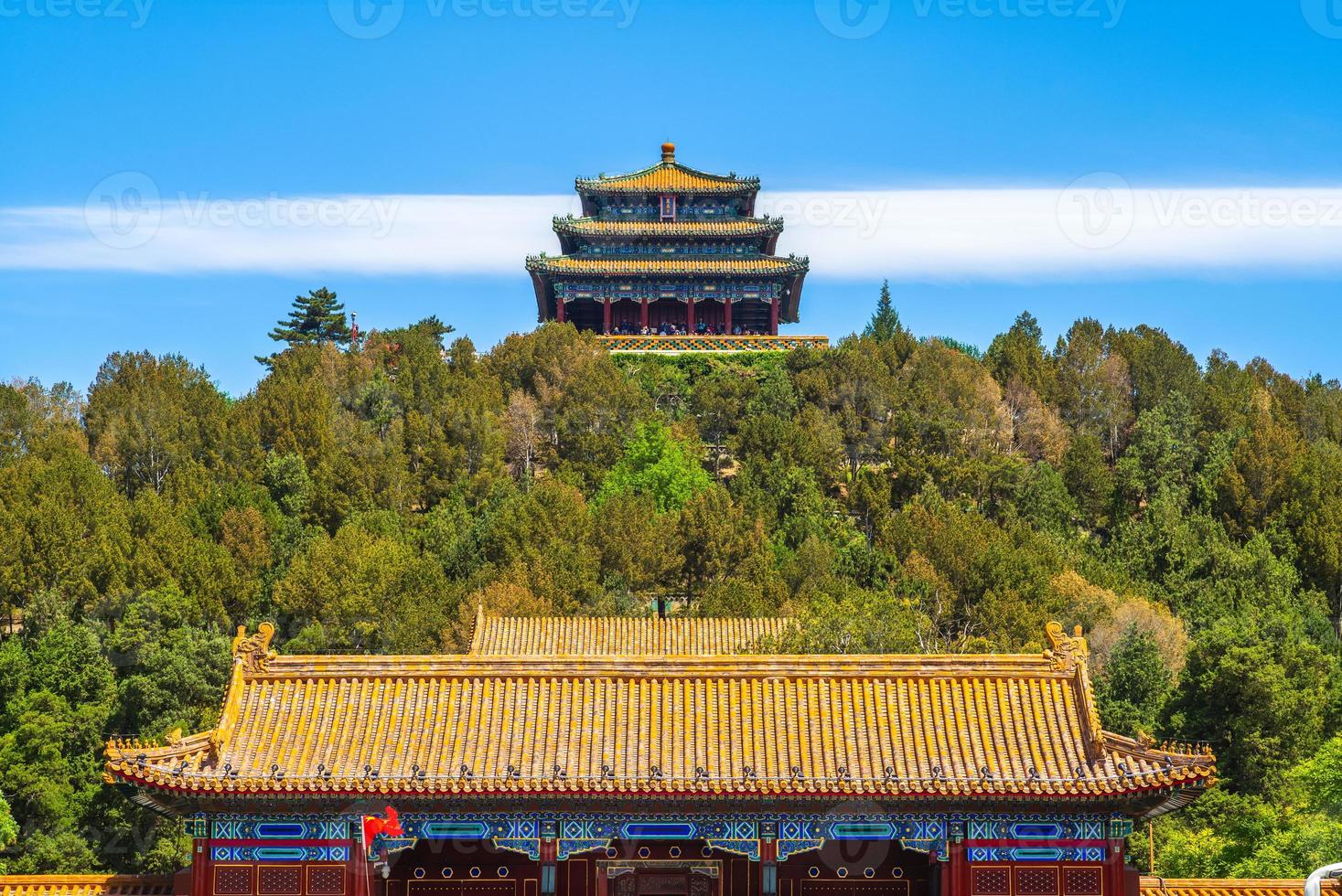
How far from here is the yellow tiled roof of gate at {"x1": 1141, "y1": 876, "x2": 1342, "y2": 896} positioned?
95.2 ft

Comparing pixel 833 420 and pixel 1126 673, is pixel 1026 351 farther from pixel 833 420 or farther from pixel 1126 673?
pixel 1126 673

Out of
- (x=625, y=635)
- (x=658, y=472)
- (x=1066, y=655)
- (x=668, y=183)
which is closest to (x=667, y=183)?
(x=668, y=183)

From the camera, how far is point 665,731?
28.8 meters

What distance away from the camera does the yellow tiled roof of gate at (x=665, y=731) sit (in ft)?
90.0

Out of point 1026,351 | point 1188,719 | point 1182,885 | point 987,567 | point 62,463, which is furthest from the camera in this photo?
point 1026,351

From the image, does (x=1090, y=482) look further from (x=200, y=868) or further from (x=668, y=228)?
(x=200, y=868)

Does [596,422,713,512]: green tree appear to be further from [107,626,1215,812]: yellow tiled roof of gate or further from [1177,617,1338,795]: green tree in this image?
[107,626,1215,812]: yellow tiled roof of gate

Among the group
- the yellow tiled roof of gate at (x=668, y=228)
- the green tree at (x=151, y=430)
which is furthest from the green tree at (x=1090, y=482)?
the green tree at (x=151, y=430)

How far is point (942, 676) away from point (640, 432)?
4158 centimetres

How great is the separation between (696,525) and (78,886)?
34187 mm

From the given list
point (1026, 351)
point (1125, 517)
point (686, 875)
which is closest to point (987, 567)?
point (1125, 517)

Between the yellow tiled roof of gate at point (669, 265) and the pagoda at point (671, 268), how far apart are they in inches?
1.7

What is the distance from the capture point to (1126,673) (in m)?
47.4

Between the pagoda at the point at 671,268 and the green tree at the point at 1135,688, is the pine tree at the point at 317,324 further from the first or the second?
the green tree at the point at 1135,688
